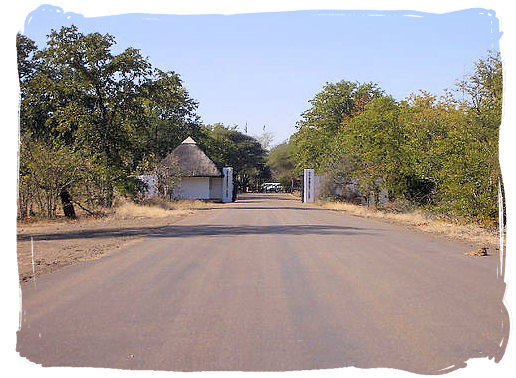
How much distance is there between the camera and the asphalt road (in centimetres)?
497

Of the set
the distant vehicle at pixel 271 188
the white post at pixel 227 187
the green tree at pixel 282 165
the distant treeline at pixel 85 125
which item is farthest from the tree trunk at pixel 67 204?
the distant vehicle at pixel 271 188

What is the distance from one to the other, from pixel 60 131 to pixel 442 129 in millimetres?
18755

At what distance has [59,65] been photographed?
30328 mm

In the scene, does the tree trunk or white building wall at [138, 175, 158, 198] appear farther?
white building wall at [138, 175, 158, 198]

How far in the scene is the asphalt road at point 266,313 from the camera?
497 cm

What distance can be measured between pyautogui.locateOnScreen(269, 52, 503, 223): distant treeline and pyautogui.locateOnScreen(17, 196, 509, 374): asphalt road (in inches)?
58.5

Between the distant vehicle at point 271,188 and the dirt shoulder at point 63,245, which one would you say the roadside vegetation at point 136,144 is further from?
the distant vehicle at point 271,188

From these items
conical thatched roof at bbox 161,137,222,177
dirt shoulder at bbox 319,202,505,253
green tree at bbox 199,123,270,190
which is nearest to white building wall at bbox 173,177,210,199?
conical thatched roof at bbox 161,137,222,177

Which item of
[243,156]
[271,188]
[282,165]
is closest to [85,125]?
[243,156]

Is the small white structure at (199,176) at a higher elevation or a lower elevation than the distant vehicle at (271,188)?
higher

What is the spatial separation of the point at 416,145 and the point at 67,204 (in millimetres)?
17044

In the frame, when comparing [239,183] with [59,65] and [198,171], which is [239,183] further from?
[59,65]

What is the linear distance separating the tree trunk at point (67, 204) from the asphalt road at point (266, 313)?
52.6 feet

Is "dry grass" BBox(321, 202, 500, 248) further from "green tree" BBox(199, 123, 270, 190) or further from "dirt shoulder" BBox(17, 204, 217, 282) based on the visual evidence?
"green tree" BBox(199, 123, 270, 190)
